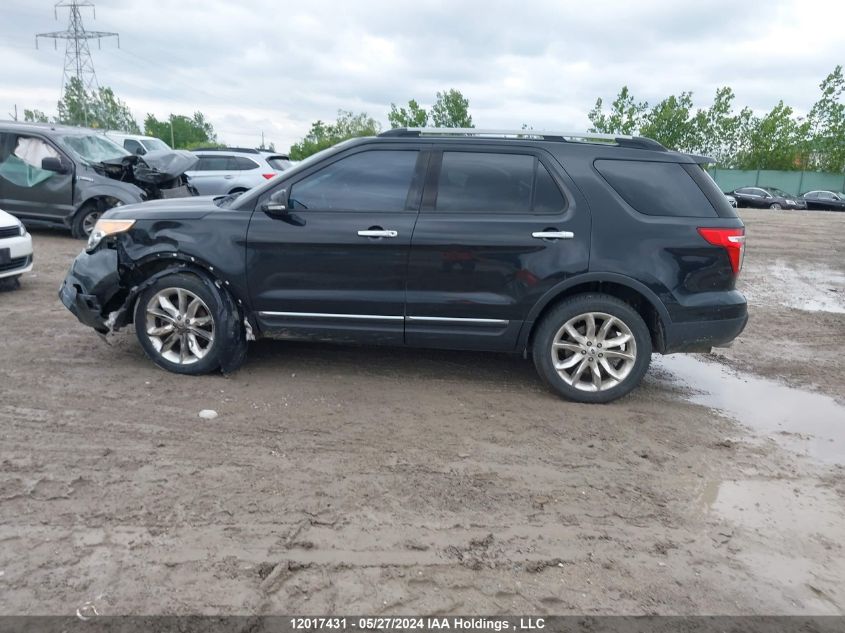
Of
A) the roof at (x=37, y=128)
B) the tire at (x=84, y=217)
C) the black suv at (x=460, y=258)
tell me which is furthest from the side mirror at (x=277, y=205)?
the roof at (x=37, y=128)

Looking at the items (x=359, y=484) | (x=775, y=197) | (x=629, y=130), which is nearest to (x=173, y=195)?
(x=359, y=484)

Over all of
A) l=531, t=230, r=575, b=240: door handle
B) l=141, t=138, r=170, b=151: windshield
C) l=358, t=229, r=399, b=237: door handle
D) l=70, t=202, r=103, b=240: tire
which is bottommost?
l=70, t=202, r=103, b=240: tire

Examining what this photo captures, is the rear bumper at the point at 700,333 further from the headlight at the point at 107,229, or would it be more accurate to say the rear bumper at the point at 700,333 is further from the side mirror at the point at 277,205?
the headlight at the point at 107,229

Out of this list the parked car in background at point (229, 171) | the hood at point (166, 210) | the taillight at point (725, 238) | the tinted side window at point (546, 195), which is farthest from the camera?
the parked car in background at point (229, 171)

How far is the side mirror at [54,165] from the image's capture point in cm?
1041

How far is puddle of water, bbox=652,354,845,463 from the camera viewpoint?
14.5 feet

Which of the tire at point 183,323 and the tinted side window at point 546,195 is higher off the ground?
the tinted side window at point 546,195

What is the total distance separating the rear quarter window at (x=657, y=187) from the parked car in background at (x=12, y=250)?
253 inches

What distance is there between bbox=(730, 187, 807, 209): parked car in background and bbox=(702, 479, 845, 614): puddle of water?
125ft

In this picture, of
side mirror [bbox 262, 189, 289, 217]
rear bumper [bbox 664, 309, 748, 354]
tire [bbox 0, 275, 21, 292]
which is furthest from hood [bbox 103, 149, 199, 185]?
rear bumper [bbox 664, 309, 748, 354]

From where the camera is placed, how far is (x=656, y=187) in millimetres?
4750

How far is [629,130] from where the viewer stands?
5022 centimetres

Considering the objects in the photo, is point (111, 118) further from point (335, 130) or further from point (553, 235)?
point (553, 235)

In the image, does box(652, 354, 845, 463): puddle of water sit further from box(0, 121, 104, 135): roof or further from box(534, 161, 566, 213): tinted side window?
box(0, 121, 104, 135): roof
